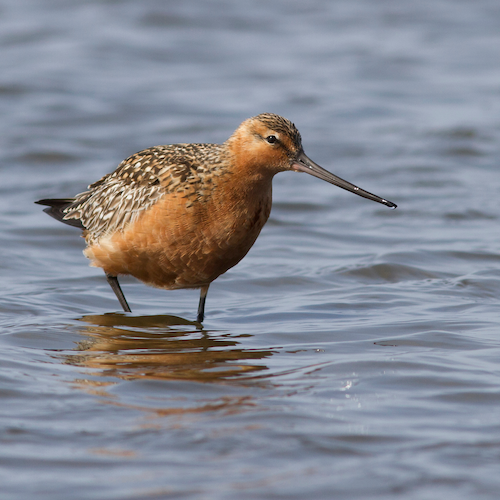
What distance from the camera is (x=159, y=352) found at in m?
6.17

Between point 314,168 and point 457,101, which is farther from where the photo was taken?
point 457,101

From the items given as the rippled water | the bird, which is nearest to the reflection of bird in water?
the rippled water

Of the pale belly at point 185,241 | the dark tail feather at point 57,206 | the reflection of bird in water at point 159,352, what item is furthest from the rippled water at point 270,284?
the dark tail feather at point 57,206

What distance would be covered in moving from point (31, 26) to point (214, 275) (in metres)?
12.9

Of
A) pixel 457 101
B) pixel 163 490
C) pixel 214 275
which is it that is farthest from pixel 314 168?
pixel 457 101

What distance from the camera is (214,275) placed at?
6953mm

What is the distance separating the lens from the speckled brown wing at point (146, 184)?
6706 mm

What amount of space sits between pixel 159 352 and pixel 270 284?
7.44ft

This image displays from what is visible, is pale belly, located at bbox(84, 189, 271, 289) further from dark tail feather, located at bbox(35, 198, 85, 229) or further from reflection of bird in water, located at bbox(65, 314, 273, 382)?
dark tail feather, located at bbox(35, 198, 85, 229)

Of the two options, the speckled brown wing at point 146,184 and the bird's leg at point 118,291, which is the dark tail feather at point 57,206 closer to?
the speckled brown wing at point 146,184

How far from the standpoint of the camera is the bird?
21.7ft

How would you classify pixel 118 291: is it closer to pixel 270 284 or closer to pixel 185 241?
pixel 185 241

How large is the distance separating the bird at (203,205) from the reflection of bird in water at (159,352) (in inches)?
16.6

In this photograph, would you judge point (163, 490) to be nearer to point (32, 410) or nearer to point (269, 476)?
point (269, 476)
